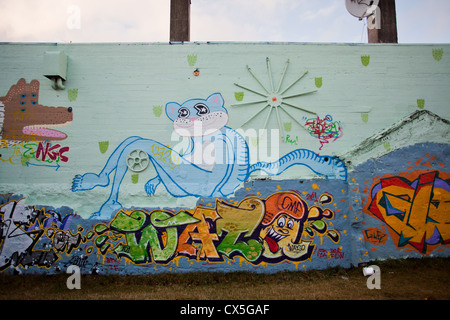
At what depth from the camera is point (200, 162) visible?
7.49m

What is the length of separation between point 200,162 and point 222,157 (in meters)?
0.53

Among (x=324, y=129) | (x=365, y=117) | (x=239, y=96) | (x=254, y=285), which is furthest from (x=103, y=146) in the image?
(x=365, y=117)

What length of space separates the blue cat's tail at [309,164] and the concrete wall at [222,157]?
0.03m

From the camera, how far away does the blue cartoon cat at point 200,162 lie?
740 cm

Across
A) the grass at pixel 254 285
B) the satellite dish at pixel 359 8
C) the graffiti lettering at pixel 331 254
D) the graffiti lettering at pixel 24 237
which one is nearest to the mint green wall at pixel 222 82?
the graffiti lettering at pixel 24 237

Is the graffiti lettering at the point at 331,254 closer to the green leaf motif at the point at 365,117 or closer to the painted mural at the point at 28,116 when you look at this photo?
the green leaf motif at the point at 365,117

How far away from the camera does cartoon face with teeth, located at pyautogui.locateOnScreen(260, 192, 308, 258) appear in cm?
719

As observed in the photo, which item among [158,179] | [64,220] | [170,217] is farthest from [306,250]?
[64,220]

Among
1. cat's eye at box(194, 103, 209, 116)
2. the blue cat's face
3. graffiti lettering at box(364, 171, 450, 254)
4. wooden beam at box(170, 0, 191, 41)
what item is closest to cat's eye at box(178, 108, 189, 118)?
the blue cat's face

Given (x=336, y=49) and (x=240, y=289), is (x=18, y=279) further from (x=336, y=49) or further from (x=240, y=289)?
(x=336, y=49)

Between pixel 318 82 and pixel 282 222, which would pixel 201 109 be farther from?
pixel 282 222

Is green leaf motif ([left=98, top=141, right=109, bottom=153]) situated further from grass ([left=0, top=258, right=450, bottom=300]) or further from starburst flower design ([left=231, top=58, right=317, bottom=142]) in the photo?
starburst flower design ([left=231, top=58, right=317, bottom=142])

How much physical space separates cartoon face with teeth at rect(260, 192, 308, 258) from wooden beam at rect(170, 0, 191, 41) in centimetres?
514

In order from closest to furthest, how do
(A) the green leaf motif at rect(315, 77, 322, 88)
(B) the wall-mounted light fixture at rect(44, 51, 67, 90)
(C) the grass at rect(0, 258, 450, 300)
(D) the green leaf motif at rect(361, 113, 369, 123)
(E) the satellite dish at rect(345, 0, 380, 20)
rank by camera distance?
1. (C) the grass at rect(0, 258, 450, 300)
2. (B) the wall-mounted light fixture at rect(44, 51, 67, 90)
3. (D) the green leaf motif at rect(361, 113, 369, 123)
4. (A) the green leaf motif at rect(315, 77, 322, 88)
5. (E) the satellite dish at rect(345, 0, 380, 20)
